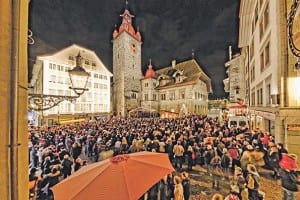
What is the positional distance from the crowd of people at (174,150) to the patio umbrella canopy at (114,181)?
2.20 feet

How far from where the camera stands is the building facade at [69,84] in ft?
9.32

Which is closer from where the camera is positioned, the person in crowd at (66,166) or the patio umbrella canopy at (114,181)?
the patio umbrella canopy at (114,181)

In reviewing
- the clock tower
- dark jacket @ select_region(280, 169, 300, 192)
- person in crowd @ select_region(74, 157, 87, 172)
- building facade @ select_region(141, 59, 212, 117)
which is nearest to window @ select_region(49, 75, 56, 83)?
the clock tower

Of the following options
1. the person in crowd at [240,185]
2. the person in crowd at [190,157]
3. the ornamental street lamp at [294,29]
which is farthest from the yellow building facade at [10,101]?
the ornamental street lamp at [294,29]

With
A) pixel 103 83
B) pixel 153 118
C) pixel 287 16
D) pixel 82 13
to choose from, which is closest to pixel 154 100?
pixel 153 118

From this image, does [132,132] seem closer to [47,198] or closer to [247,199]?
[47,198]

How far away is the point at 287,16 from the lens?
293 centimetres

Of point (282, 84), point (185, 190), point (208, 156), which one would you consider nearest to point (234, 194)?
point (185, 190)

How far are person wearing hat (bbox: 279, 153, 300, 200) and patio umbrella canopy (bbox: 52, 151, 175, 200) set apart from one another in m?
1.52

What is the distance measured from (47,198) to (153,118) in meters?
2.18

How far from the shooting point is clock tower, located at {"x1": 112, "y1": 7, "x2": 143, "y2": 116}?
11.6ft

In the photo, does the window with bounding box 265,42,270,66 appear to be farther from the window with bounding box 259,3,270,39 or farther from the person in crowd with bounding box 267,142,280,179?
the person in crowd with bounding box 267,142,280,179

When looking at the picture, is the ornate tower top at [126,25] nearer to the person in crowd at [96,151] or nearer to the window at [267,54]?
the person in crowd at [96,151]

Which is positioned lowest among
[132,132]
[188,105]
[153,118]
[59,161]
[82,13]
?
[59,161]
